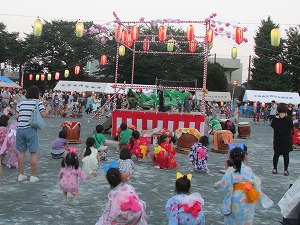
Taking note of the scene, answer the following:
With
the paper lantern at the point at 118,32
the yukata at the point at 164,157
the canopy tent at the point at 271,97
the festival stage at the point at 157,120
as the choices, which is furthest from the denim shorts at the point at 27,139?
the canopy tent at the point at 271,97

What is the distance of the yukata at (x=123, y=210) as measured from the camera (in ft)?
12.5

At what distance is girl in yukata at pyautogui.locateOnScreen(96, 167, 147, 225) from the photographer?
3824mm

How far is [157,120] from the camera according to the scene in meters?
13.5

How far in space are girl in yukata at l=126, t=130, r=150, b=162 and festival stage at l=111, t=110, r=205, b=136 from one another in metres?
3.42

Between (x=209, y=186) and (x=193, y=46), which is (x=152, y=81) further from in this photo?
(x=209, y=186)

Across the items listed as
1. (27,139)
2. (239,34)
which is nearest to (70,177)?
(27,139)

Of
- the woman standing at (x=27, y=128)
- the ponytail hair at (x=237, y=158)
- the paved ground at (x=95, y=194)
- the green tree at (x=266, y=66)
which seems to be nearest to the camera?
the ponytail hair at (x=237, y=158)

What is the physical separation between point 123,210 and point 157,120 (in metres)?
9.77

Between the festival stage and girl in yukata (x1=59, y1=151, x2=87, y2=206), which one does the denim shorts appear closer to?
girl in yukata (x1=59, y1=151, x2=87, y2=206)

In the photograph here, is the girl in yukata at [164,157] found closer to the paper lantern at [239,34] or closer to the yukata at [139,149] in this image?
the yukata at [139,149]

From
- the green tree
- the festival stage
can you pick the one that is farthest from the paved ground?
the green tree

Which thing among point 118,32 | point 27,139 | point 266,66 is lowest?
point 27,139

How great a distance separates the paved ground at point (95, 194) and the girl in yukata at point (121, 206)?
1.15 m

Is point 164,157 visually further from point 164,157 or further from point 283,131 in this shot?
point 283,131
